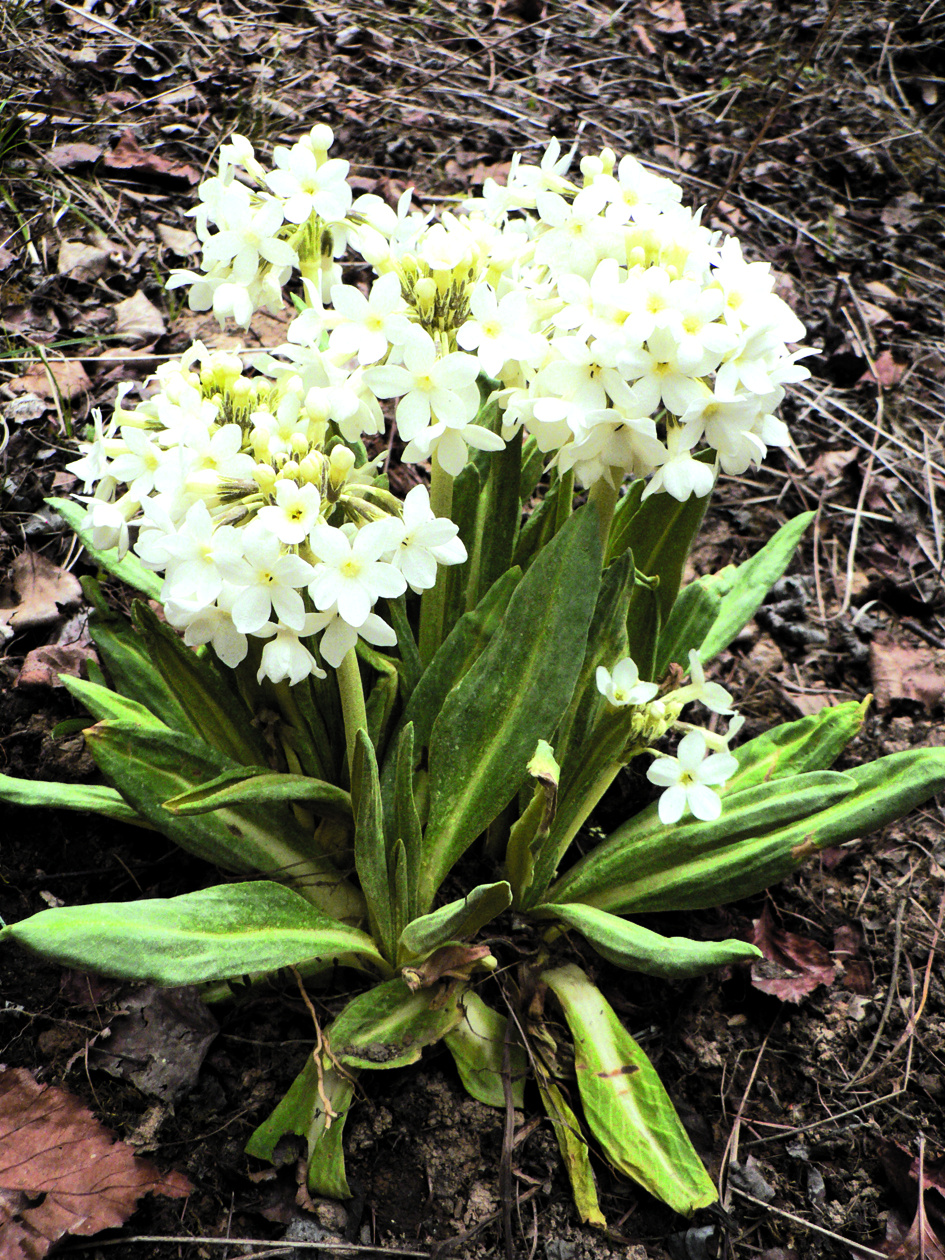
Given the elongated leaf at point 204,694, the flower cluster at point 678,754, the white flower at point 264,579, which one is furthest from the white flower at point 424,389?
the elongated leaf at point 204,694

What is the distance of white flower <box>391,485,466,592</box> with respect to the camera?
4.10ft

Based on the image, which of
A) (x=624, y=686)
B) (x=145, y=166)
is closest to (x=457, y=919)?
(x=624, y=686)

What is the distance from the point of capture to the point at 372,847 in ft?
4.98

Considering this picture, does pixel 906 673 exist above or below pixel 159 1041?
above

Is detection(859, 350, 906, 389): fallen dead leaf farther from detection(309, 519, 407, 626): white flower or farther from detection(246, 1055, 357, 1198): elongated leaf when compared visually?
detection(246, 1055, 357, 1198): elongated leaf

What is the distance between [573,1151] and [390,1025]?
1.36 ft

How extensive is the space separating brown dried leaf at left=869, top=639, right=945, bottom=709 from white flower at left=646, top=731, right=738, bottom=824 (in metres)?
1.27

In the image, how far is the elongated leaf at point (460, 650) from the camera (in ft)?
5.74

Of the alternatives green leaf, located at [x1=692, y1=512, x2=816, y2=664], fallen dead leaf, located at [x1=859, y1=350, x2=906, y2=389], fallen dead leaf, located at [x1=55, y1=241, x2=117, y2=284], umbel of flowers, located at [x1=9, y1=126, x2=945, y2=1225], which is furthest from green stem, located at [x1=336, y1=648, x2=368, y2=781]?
fallen dead leaf, located at [x1=859, y1=350, x2=906, y2=389]

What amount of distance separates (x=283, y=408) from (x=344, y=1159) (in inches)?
52.7

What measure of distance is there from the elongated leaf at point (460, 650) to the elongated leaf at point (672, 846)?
0.46 meters

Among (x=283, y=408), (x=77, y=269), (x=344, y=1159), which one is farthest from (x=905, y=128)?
(x=344, y=1159)

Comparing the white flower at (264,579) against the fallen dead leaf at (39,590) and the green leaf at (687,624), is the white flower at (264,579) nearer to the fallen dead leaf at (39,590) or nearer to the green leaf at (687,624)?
the green leaf at (687,624)

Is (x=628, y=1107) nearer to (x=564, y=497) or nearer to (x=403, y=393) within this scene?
(x=564, y=497)
